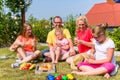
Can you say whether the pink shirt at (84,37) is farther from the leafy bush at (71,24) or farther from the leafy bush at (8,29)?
the leafy bush at (8,29)

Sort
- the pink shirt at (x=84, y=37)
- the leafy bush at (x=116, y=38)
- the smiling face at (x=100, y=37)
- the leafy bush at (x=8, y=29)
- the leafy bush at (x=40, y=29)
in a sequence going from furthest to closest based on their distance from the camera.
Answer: the leafy bush at (x=40, y=29), the leafy bush at (x=8, y=29), the leafy bush at (x=116, y=38), the pink shirt at (x=84, y=37), the smiling face at (x=100, y=37)

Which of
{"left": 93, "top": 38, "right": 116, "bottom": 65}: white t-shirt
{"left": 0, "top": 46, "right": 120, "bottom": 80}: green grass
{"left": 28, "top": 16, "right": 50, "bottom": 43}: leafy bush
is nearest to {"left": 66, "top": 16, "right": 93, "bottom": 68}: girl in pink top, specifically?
{"left": 0, "top": 46, "right": 120, "bottom": 80}: green grass

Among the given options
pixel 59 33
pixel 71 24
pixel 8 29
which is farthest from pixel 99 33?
pixel 8 29

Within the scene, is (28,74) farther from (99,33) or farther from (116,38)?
(116,38)

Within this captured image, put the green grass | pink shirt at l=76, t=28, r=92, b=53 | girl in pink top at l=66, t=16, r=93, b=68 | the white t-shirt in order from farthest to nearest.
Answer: pink shirt at l=76, t=28, r=92, b=53, girl in pink top at l=66, t=16, r=93, b=68, the white t-shirt, the green grass

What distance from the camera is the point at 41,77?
683cm

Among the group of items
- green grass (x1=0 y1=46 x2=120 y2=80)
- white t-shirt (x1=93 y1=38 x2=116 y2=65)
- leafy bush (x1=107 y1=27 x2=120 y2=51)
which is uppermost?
white t-shirt (x1=93 y1=38 x2=116 y2=65)

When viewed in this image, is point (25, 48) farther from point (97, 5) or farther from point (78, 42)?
point (97, 5)

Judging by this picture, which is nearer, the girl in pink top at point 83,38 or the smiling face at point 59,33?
the girl in pink top at point 83,38

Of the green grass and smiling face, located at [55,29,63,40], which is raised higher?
smiling face, located at [55,29,63,40]

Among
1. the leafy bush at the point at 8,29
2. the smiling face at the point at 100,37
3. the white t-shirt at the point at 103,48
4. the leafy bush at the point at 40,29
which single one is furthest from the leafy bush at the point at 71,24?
the smiling face at the point at 100,37

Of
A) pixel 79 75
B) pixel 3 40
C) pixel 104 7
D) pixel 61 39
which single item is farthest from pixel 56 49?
pixel 104 7

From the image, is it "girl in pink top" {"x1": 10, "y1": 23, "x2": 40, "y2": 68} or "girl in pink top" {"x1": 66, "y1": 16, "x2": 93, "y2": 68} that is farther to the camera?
"girl in pink top" {"x1": 10, "y1": 23, "x2": 40, "y2": 68}

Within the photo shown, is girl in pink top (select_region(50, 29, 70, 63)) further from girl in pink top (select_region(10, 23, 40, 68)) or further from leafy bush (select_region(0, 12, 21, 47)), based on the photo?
leafy bush (select_region(0, 12, 21, 47))
